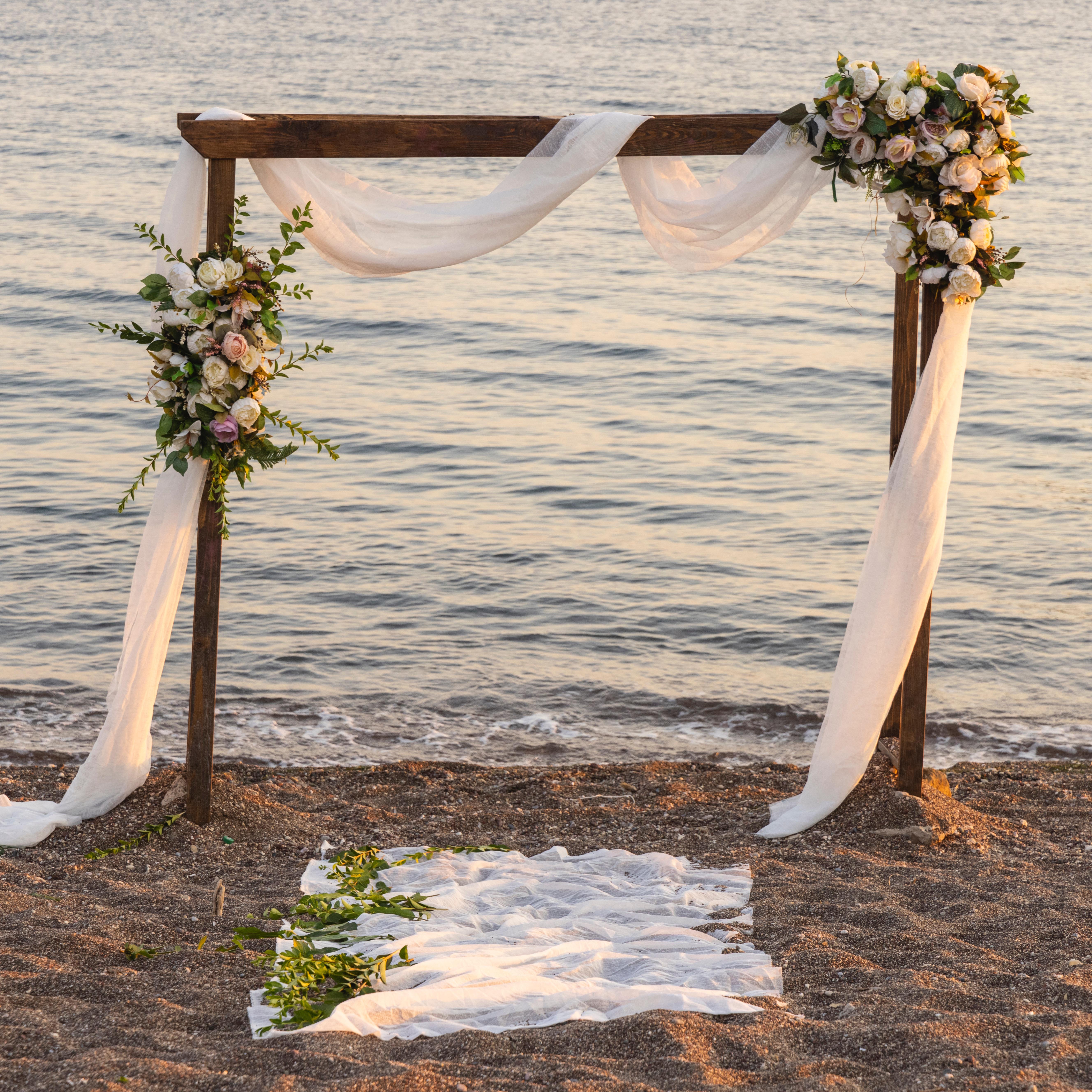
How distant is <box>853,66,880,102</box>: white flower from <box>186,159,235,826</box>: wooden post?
2.59m

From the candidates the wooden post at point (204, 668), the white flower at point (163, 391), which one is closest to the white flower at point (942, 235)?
the wooden post at point (204, 668)

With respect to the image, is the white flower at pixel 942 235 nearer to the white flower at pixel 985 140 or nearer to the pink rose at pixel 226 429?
the white flower at pixel 985 140

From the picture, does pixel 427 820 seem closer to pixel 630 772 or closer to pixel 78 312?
pixel 630 772

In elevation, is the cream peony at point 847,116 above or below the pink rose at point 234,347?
above

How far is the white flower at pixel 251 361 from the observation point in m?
5.21

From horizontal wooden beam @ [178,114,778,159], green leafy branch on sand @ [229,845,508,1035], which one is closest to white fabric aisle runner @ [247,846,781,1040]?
green leafy branch on sand @ [229,845,508,1035]

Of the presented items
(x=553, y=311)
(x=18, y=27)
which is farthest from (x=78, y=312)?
(x=18, y=27)

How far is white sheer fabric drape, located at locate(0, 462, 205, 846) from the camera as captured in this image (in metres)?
5.40

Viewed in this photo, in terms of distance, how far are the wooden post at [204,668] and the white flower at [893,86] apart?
8.84 ft

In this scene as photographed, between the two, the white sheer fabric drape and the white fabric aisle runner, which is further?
the white sheer fabric drape

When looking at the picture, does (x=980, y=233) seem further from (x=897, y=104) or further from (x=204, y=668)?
(x=204, y=668)

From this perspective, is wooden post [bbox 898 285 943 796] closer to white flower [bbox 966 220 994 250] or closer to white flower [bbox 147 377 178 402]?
white flower [bbox 966 220 994 250]

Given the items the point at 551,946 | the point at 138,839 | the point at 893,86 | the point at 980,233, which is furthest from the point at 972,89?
the point at 138,839

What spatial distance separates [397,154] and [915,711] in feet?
10.5
